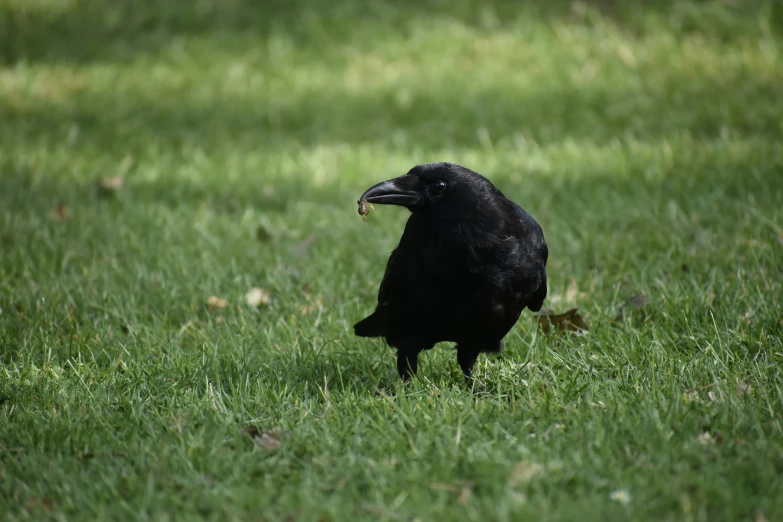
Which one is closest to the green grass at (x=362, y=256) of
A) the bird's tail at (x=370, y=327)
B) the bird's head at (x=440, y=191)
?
the bird's tail at (x=370, y=327)

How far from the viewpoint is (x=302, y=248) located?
17.4 feet

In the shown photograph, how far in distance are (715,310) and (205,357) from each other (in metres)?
2.20

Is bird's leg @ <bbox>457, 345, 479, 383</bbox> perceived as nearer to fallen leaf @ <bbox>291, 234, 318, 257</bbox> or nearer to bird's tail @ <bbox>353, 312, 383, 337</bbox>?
bird's tail @ <bbox>353, 312, 383, 337</bbox>

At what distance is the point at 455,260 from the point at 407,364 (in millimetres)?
502

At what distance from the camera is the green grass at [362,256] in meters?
2.63

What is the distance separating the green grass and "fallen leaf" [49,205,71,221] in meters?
0.05

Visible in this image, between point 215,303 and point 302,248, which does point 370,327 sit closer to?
point 215,303

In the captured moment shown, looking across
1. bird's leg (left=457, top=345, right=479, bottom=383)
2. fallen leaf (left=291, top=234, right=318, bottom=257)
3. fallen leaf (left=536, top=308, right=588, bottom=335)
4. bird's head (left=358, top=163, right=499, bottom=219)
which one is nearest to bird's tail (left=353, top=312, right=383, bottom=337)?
bird's leg (left=457, top=345, right=479, bottom=383)

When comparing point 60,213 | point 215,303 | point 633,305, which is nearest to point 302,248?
point 215,303

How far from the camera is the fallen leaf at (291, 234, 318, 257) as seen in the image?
206 inches

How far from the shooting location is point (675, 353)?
3510 millimetres

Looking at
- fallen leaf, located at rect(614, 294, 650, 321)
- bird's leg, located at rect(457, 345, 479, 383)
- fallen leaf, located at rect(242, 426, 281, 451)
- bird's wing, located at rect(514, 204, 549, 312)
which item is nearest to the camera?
fallen leaf, located at rect(242, 426, 281, 451)

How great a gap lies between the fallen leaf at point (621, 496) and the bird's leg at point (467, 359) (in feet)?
3.49

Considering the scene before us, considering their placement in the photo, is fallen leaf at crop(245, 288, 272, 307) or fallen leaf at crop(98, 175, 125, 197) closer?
fallen leaf at crop(245, 288, 272, 307)
